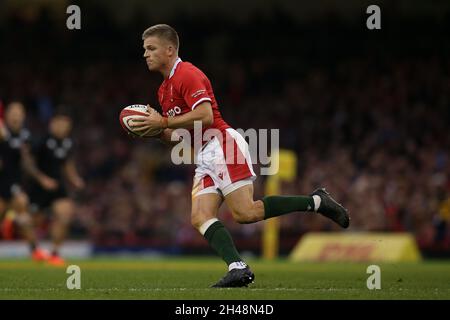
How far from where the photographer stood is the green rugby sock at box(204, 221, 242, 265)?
340 inches

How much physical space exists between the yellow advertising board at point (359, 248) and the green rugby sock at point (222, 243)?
921 cm

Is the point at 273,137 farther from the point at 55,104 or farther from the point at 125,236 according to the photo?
the point at 55,104

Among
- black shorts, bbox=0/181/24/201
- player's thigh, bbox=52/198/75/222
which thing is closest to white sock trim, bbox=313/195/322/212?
player's thigh, bbox=52/198/75/222

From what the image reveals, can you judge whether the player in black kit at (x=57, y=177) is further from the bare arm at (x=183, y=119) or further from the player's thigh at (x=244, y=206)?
the player's thigh at (x=244, y=206)

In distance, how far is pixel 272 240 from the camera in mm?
19359

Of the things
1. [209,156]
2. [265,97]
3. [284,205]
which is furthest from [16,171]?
[265,97]

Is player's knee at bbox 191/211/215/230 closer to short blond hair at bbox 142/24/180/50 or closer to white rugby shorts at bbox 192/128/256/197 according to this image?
white rugby shorts at bbox 192/128/256/197

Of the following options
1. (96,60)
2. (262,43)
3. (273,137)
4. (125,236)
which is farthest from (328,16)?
(125,236)

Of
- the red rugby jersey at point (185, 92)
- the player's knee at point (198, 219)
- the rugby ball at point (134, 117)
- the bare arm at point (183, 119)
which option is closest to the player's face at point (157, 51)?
the red rugby jersey at point (185, 92)

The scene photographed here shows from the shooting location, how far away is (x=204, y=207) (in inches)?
351

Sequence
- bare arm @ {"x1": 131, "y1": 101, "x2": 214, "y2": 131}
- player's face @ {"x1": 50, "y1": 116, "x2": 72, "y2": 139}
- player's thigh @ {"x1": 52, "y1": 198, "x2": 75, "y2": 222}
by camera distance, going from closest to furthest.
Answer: bare arm @ {"x1": 131, "y1": 101, "x2": 214, "y2": 131} < player's thigh @ {"x1": 52, "y1": 198, "x2": 75, "y2": 222} < player's face @ {"x1": 50, "y1": 116, "x2": 72, "y2": 139}

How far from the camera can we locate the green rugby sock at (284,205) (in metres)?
8.98

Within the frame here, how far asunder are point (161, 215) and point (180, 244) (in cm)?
112

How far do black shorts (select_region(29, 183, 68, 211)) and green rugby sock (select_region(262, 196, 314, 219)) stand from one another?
674 centimetres
